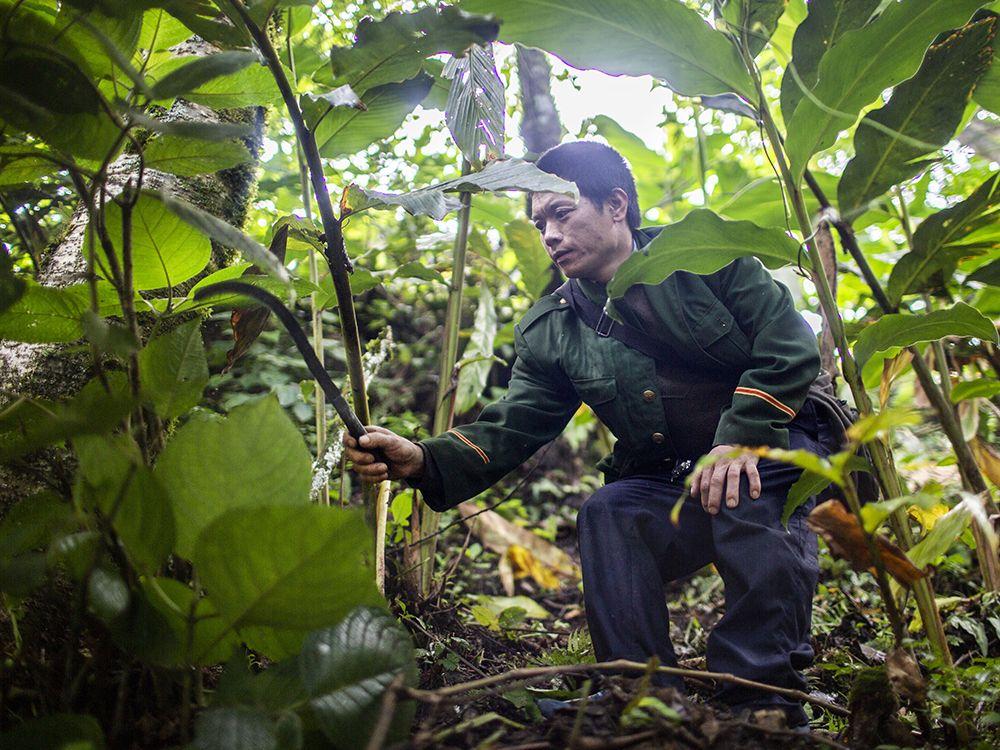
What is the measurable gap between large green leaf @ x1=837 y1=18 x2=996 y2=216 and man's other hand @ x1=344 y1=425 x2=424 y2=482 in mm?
1040

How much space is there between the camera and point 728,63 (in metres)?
1.40

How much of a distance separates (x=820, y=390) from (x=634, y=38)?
2.96ft

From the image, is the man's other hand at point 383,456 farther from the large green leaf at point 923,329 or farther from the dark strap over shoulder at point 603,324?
the large green leaf at point 923,329

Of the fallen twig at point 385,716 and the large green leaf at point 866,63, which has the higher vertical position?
the large green leaf at point 866,63

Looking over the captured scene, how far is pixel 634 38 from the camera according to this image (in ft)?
4.58

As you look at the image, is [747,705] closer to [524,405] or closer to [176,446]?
[524,405]

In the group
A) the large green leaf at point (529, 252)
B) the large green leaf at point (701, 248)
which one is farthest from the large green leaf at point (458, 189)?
the large green leaf at point (529, 252)

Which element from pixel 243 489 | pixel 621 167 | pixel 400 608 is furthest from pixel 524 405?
pixel 243 489

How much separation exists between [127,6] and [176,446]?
571 millimetres

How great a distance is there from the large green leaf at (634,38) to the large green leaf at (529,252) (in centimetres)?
80

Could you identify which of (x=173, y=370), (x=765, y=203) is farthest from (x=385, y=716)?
(x=765, y=203)

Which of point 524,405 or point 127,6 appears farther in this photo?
point 524,405

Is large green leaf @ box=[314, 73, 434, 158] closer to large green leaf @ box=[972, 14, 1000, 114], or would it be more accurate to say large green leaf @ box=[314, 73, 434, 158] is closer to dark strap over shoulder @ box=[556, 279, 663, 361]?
dark strap over shoulder @ box=[556, 279, 663, 361]

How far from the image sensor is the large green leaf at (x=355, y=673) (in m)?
0.71
